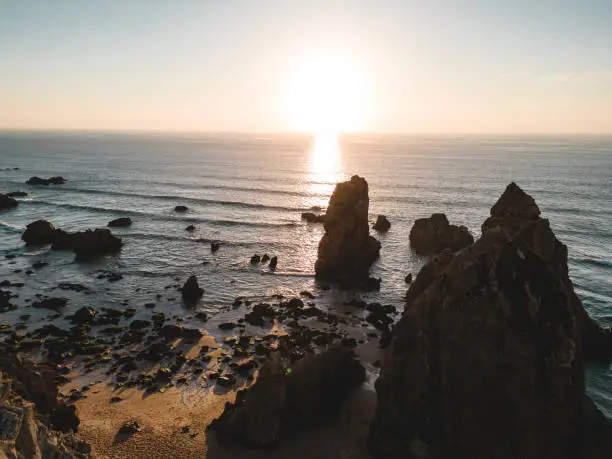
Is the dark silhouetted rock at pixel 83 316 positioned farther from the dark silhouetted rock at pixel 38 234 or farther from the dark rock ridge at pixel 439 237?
the dark rock ridge at pixel 439 237

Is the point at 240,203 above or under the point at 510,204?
under

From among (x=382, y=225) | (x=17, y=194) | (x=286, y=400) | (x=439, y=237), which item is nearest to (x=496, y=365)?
(x=286, y=400)

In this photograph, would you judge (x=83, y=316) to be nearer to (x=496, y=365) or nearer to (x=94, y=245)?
(x=94, y=245)

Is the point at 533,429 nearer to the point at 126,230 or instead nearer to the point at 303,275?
the point at 303,275

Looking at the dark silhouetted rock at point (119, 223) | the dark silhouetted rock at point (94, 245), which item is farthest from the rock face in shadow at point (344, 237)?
the dark silhouetted rock at point (119, 223)

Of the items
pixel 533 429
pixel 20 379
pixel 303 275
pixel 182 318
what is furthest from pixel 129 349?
pixel 533 429

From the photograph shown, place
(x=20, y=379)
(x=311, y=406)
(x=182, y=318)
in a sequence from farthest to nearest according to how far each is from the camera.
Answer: (x=182, y=318) → (x=311, y=406) → (x=20, y=379)
